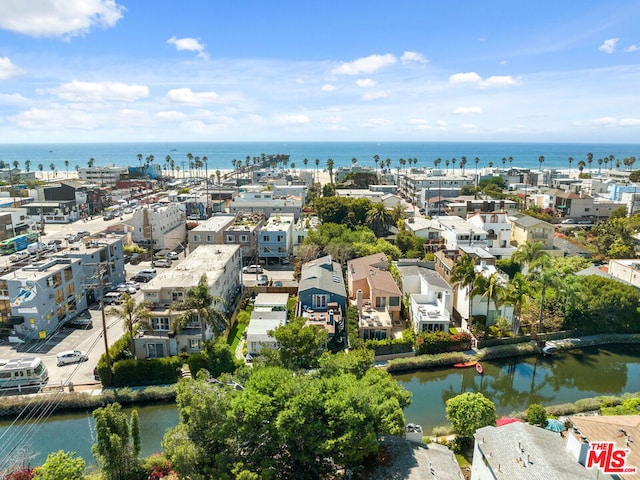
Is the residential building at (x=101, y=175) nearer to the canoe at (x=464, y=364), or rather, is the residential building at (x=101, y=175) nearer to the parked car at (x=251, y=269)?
the parked car at (x=251, y=269)

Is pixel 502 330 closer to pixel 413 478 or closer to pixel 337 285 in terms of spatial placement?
pixel 337 285

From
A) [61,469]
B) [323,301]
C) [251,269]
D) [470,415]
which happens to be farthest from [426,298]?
[61,469]

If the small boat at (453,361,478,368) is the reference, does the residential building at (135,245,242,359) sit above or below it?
above

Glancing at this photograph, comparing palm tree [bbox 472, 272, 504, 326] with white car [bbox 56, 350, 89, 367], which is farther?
palm tree [bbox 472, 272, 504, 326]

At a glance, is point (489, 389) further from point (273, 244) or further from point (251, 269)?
point (273, 244)

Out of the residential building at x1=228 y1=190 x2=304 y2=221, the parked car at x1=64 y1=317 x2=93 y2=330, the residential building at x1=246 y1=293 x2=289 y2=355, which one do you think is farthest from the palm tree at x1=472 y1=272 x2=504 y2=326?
the residential building at x1=228 y1=190 x2=304 y2=221

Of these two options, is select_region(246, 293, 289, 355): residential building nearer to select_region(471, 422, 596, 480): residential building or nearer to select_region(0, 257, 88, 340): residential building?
select_region(471, 422, 596, 480): residential building
